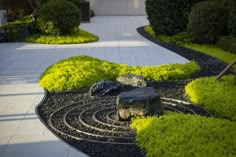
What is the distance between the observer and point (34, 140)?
5094mm

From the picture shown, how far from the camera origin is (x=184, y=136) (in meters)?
4.82

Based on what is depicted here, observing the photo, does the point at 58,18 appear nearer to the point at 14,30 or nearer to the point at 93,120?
the point at 14,30

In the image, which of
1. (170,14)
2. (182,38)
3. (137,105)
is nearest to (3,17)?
(170,14)

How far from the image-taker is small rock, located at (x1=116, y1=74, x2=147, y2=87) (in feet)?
24.3

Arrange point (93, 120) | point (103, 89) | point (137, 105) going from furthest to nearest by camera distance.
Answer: point (103, 89) → point (93, 120) → point (137, 105)

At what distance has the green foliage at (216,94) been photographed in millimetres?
6152

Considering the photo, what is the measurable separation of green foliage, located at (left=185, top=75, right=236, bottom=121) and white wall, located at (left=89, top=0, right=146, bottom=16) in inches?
759

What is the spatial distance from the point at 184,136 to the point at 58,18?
10.3 meters

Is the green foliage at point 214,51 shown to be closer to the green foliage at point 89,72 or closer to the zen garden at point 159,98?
the zen garden at point 159,98

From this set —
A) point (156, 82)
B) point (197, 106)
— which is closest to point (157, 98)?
point (197, 106)

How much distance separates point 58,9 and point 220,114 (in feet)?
31.2

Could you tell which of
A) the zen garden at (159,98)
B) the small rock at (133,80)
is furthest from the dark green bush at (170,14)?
the small rock at (133,80)

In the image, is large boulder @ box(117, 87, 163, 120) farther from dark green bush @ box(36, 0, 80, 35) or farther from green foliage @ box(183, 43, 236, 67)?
dark green bush @ box(36, 0, 80, 35)

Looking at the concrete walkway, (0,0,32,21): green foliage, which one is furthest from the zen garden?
(0,0,32,21): green foliage
